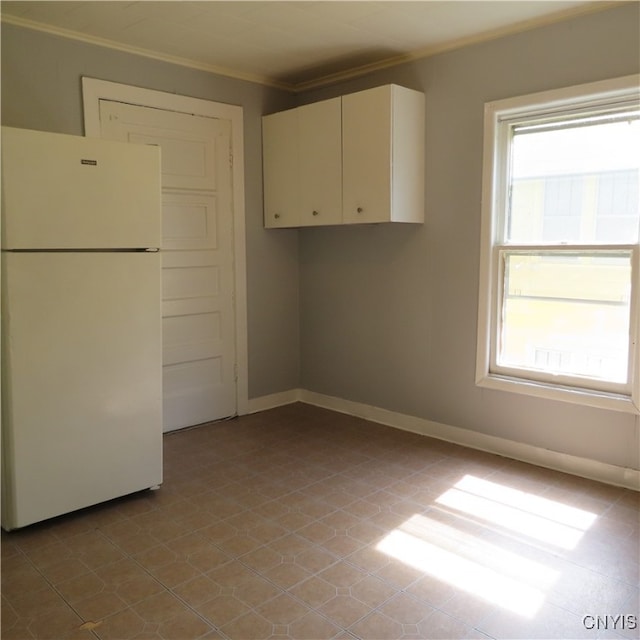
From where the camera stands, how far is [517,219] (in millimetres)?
3330

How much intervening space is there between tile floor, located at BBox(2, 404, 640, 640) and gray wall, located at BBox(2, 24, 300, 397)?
3.83 feet

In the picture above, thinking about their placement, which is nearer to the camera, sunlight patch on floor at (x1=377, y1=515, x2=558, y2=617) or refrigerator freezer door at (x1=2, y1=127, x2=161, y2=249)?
sunlight patch on floor at (x1=377, y1=515, x2=558, y2=617)

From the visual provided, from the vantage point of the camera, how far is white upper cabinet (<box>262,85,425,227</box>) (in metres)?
3.47

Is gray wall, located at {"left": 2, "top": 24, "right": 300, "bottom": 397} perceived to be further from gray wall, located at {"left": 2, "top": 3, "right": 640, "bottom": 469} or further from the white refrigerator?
the white refrigerator

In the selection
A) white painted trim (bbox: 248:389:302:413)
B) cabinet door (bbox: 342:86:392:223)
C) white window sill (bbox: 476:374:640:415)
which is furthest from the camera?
white painted trim (bbox: 248:389:302:413)

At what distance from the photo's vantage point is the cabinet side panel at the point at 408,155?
3.46m

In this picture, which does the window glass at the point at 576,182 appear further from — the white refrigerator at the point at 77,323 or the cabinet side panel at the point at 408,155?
the white refrigerator at the point at 77,323

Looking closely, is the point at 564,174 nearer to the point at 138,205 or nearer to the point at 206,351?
the point at 138,205

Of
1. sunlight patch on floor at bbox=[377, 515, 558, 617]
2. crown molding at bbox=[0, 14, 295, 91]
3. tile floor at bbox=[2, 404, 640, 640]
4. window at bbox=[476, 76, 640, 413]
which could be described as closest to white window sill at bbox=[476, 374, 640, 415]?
window at bbox=[476, 76, 640, 413]

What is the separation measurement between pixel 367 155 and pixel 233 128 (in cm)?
105

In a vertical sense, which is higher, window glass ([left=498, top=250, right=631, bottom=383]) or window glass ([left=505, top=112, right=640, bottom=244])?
window glass ([left=505, top=112, right=640, bottom=244])

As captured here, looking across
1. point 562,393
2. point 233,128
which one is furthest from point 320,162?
point 562,393

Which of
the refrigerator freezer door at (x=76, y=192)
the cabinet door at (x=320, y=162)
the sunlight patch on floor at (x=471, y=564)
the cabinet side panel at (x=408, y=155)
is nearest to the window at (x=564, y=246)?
the cabinet side panel at (x=408, y=155)

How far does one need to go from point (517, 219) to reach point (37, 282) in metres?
2.48
